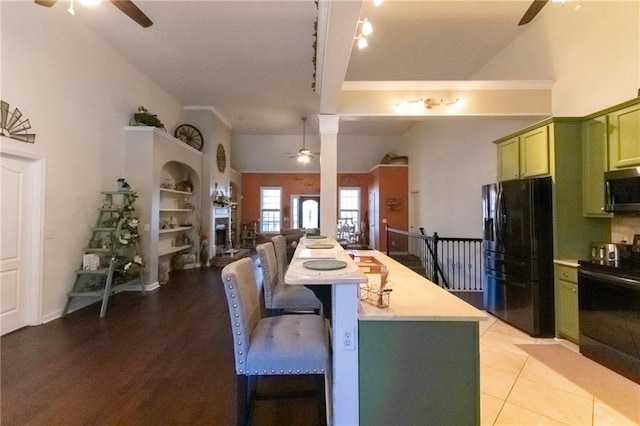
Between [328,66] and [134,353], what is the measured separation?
3.28m

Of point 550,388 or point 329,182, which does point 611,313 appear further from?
point 329,182

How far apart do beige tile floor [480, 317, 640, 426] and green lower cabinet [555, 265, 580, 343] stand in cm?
12

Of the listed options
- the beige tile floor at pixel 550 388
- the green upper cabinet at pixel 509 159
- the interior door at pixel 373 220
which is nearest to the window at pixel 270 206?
the interior door at pixel 373 220

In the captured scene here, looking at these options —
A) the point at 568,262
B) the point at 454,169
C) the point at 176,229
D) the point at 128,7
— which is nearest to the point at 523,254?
the point at 568,262

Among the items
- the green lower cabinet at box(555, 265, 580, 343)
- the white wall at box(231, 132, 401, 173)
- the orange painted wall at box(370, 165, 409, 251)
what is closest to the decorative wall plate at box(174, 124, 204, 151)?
the white wall at box(231, 132, 401, 173)

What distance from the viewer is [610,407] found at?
2082mm

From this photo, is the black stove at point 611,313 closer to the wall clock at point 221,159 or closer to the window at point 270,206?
the wall clock at point 221,159

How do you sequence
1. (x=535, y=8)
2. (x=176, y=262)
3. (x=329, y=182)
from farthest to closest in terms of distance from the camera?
(x=176, y=262) < (x=329, y=182) < (x=535, y=8)

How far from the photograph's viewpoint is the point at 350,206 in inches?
479

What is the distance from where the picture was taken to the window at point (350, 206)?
12.1 meters

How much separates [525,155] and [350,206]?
28.4 ft

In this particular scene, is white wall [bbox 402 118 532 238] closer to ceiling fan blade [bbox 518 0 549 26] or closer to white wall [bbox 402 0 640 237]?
white wall [bbox 402 0 640 237]

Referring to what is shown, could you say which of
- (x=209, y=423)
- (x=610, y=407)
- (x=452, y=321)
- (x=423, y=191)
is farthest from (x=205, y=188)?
(x=610, y=407)

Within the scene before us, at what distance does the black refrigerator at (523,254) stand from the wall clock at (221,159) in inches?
258
